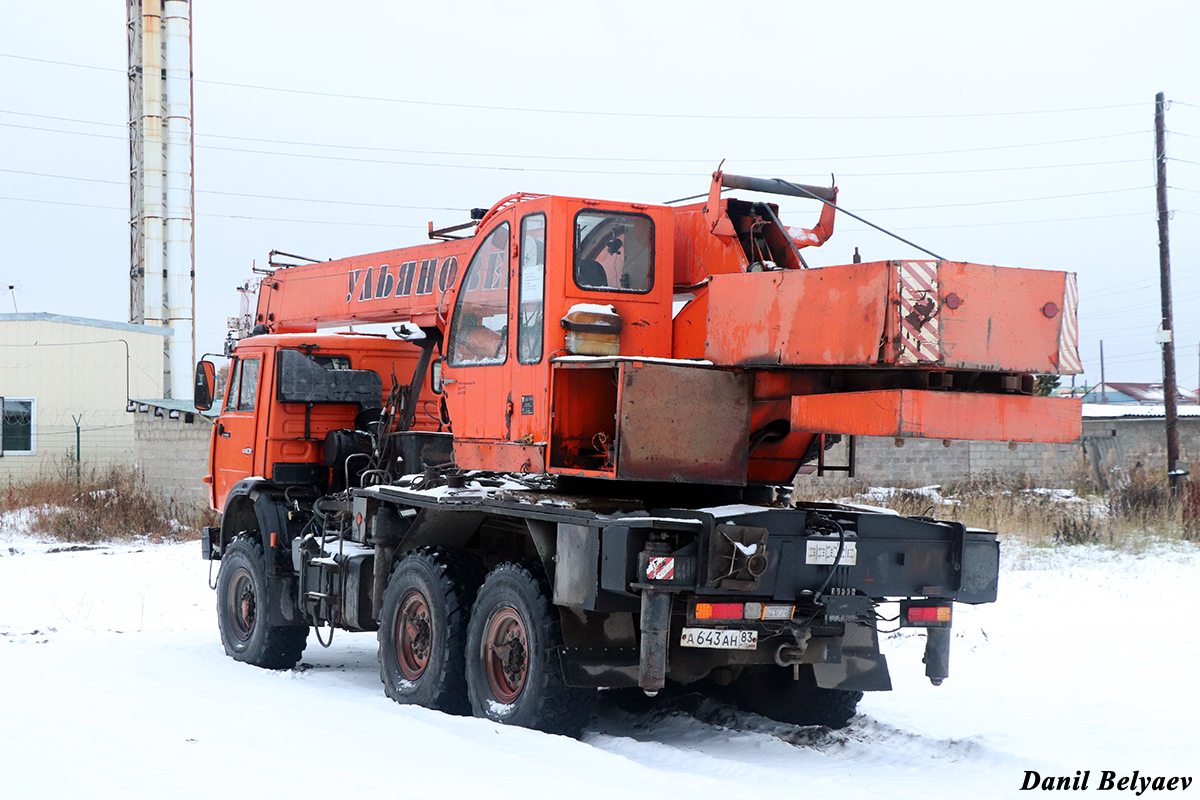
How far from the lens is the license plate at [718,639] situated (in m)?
6.73

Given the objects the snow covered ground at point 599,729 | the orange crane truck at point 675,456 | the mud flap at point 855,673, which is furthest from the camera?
the mud flap at point 855,673

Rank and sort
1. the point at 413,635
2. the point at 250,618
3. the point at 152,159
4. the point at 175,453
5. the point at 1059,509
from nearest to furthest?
the point at 413,635
the point at 250,618
the point at 1059,509
the point at 175,453
the point at 152,159

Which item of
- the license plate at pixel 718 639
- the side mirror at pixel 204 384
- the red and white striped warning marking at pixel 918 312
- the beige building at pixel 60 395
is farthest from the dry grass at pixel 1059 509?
the beige building at pixel 60 395

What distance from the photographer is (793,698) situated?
8.48 meters

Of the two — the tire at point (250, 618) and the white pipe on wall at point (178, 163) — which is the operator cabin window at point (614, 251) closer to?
the tire at point (250, 618)

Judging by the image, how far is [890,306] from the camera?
6.35 m

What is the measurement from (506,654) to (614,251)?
8.49 feet

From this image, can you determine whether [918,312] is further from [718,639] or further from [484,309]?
[484,309]

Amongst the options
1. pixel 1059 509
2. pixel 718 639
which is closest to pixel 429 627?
pixel 718 639

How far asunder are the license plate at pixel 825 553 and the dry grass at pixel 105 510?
52.2ft

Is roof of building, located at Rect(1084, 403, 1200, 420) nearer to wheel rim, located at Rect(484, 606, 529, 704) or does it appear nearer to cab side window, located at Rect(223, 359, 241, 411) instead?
cab side window, located at Rect(223, 359, 241, 411)

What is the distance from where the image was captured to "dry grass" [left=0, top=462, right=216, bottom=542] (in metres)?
21.4

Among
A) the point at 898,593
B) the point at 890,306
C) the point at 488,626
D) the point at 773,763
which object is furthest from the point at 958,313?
the point at 488,626

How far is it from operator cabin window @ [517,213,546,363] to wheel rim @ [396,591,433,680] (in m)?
1.95
